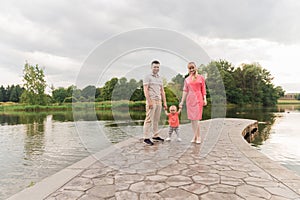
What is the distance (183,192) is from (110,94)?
3.60m

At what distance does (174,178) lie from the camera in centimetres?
262

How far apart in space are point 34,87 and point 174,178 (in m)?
39.7

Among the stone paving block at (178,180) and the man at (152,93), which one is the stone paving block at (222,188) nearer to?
the stone paving block at (178,180)

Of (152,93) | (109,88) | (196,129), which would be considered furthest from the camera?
(109,88)

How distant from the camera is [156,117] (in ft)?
15.7

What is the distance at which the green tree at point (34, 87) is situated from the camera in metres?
35.2

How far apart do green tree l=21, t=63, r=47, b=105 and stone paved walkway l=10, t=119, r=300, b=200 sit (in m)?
36.8

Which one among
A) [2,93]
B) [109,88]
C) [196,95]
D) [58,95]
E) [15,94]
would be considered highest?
[2,93]

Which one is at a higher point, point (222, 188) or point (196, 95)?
point (196, 95)

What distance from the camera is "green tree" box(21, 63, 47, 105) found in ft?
116

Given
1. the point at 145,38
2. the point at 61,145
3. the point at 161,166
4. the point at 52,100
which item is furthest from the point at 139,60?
the point at 52,100

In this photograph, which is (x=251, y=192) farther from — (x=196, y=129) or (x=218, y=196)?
(x=196, y=129)

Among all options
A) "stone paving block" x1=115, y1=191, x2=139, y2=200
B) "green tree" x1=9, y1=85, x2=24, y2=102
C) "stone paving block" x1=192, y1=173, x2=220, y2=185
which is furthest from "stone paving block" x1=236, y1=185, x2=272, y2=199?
"green tree" x1=9, y1=85, x2=24, y2=102

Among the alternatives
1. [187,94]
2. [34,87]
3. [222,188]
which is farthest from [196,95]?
[34,87]
